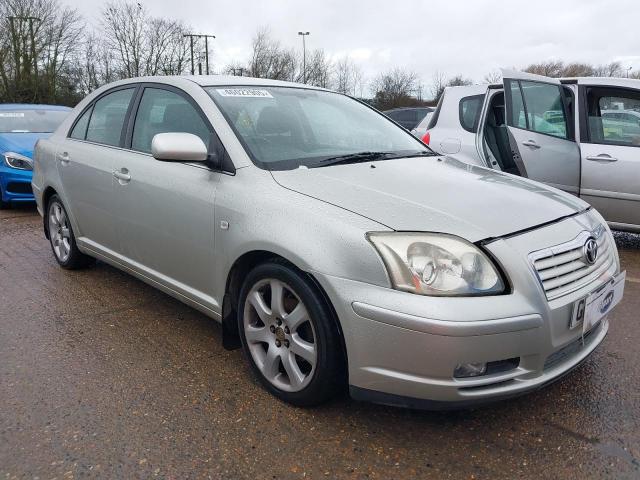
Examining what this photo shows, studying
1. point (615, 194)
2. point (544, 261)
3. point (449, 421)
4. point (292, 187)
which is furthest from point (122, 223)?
point (615, 194)

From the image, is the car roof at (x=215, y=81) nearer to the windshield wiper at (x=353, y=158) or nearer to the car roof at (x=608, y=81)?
the windshield wiper at (x=353, y=158)

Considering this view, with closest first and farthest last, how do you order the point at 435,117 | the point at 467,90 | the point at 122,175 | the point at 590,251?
the point at 590,251
the point at 122,175
the point at 467,90
the point at 435,117

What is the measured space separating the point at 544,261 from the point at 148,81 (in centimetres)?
268

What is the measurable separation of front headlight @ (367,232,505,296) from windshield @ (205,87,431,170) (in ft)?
2.77

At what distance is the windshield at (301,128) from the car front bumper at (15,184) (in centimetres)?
514

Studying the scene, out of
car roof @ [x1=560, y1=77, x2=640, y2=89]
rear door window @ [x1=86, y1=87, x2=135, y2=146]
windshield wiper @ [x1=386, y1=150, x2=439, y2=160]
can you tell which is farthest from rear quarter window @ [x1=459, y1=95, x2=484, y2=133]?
rear door window @ [x1=86, y1=87, x2=135, y2=146]

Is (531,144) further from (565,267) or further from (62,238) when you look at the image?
(62,238)

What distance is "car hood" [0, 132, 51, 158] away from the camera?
709 centimetres

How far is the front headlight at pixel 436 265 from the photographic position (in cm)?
200

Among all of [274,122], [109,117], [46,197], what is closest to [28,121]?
[46,197]

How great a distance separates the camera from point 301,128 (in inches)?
120

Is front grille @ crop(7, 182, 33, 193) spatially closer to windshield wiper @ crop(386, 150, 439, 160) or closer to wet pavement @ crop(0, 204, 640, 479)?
wet pavement @ crop(0, 204, 640, 479)

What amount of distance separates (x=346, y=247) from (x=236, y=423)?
3.05ft

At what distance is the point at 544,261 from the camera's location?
212 centimetres
